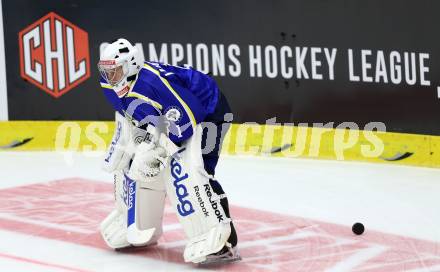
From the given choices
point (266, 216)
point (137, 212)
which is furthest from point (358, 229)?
point (137, 212)

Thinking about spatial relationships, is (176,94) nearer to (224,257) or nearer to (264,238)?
(224,257)

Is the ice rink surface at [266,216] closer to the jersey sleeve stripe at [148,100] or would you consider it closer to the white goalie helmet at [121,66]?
the jersey sleeve stripe at [148,100]

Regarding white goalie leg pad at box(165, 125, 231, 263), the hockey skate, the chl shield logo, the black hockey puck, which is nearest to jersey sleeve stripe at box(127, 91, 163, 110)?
white goalie leg pad at box(165, 125, 231, 263)

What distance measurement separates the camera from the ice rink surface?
567 centimetres

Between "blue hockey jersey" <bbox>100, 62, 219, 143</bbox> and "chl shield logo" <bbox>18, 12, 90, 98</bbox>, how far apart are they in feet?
12.3

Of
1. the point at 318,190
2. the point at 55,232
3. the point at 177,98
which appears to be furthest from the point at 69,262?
the point at 318,190

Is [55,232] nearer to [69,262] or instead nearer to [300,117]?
[69,262]

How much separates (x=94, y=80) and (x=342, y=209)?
3174 mm

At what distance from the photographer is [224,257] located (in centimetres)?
554

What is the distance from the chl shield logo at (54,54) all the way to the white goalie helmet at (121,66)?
3843 millimetres

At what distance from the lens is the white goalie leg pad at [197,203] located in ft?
17.7

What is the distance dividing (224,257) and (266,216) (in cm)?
136

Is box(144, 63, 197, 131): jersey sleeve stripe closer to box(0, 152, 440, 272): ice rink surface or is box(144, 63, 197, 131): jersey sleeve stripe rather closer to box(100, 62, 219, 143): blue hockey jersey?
box(100, 62, 219, 143): blue hockey jersey

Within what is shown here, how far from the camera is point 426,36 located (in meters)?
8.12
